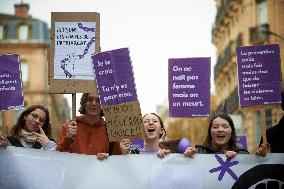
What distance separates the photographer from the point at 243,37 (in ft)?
98.9

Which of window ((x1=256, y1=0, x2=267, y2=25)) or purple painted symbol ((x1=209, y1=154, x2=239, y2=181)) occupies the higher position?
window ((x1=256, y1=0, x2=267, y2=25))

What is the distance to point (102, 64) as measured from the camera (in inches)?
203

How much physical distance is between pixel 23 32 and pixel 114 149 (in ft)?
138

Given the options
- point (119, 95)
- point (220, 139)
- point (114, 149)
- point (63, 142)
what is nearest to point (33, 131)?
point (63, 142)

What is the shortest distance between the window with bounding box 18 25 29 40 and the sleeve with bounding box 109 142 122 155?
41.7 meters

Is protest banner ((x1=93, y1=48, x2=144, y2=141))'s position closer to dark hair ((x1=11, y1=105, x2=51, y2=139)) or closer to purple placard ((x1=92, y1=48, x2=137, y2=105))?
purple placard ((x1=92, y1=48, x2=137, y2=105))

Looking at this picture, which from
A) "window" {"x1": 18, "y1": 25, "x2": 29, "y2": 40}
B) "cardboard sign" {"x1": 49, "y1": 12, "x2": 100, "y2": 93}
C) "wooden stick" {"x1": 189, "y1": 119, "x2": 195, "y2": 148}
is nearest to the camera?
"wooden stick" {"x1": 189, "y1": 119, "x2": 195, "y2": 148}

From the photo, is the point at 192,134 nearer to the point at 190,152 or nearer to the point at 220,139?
the point at 190,152

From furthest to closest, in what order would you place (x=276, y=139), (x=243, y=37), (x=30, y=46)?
1. (x=30, y=46)
2. (x=243, y=37)
3. (x=276, y=139)

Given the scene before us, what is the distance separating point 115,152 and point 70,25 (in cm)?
132

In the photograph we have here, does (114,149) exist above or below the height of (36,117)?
below

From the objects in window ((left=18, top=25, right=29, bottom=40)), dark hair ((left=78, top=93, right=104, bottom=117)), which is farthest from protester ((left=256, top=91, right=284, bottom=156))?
window ((left=18, top=25, right=29, bottom=40))

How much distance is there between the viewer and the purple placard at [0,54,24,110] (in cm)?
524

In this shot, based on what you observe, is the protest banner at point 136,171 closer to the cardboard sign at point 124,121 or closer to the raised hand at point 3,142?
the raised hand at point 3,142
